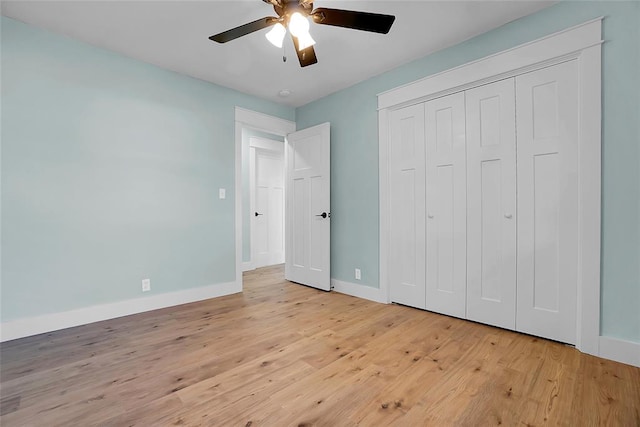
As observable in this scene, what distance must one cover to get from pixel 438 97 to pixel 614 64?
1.15 m

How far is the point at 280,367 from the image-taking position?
178 centimetres

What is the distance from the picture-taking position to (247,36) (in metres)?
2.42

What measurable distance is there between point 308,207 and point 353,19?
2.37 metres

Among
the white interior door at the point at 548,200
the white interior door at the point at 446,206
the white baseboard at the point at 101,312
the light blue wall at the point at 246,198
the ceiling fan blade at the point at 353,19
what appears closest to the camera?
the ceiling fan blade at the point at 353,19

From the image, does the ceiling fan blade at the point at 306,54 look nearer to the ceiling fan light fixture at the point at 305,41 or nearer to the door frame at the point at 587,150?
the ceiling fan light fixture at the point at 305,41

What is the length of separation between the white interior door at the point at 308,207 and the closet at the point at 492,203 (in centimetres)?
84

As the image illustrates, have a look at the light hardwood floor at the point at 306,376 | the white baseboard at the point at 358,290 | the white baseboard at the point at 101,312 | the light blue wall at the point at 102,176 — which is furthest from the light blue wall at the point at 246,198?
the light hardwood floor at the point at 306,376

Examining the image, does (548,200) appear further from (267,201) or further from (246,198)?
(267,201)

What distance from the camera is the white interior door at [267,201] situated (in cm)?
503

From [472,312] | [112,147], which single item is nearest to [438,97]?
[472,312]

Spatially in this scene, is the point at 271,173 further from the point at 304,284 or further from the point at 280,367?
the point at 280,367

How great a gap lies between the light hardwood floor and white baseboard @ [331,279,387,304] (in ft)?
1.80

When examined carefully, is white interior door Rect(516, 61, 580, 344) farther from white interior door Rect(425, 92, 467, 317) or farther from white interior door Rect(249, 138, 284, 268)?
white interior door Rect(249, 138, 284, 268)

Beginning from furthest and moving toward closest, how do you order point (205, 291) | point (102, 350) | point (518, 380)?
point (205, 291) → point (102, 350) → point (518, 380)
